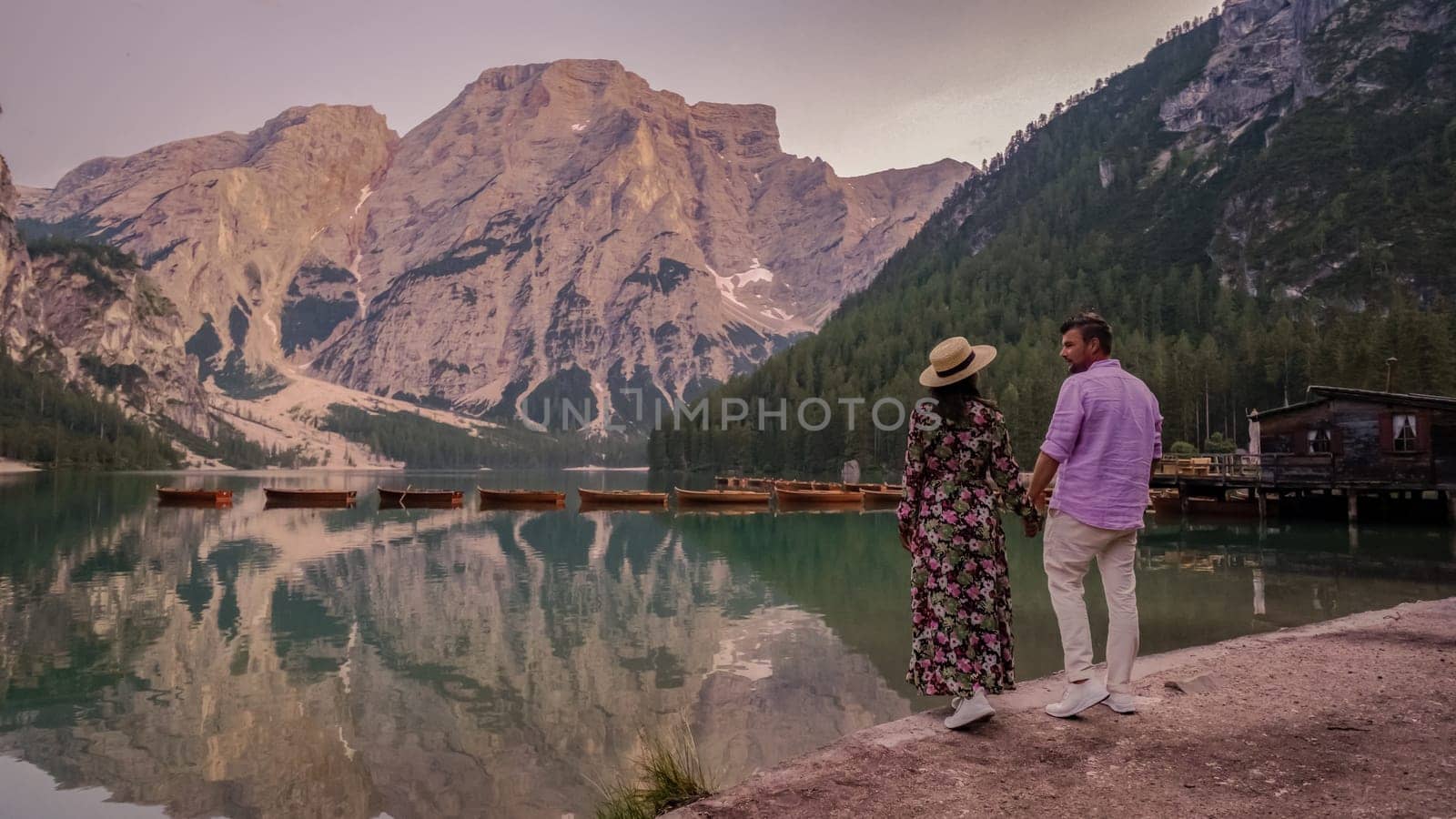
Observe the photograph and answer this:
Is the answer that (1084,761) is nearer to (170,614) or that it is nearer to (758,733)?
(758,733)

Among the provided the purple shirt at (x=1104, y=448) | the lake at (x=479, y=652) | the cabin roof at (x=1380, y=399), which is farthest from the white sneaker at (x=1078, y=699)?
the cabin roof at (x=1380, y=399)

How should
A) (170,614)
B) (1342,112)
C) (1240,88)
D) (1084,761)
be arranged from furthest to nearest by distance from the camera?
(1240,88) < (1342,112) < (170,614) < (1084,761)

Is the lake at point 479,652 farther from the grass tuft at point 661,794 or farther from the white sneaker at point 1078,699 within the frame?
the white sneaker at point 1078,699

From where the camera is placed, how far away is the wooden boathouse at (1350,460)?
122 feet

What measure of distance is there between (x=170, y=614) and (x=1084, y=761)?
23.8 m

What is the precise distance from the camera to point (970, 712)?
21.4ft

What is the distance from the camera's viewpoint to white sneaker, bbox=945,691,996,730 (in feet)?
21.3

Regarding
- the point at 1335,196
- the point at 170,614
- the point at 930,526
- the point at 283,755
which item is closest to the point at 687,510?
the point at 170,614

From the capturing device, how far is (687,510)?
220ft

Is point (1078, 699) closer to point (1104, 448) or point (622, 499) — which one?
point (1104, 448)

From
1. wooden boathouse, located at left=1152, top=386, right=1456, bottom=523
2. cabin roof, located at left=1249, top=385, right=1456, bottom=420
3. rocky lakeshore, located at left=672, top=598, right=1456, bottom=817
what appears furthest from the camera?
wooden boathouse, located at left=1152, top=386, right=1456, bottom=523

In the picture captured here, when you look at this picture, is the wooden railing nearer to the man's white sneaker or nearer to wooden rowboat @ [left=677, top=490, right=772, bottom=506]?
wooden rowboat @ [left=677, top=490, right=772, bottom=506]

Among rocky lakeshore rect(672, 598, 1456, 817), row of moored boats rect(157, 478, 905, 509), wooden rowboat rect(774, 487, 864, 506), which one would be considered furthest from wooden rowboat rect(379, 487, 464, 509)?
rocky lakeshore rect(672, 598, 1456, 817)

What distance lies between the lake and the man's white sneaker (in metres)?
4.52
